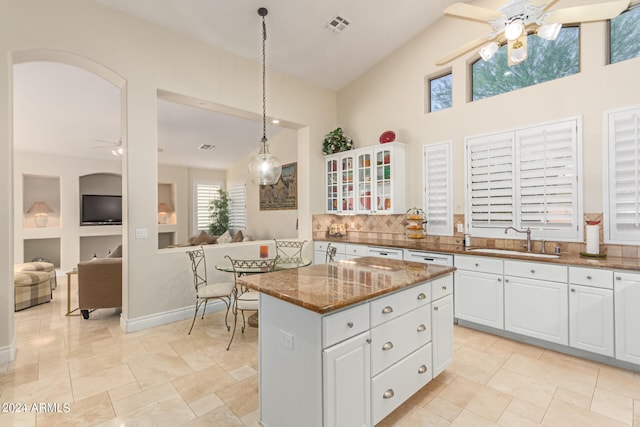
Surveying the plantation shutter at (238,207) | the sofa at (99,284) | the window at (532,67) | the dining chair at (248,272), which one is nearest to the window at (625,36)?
the window at (532,67)

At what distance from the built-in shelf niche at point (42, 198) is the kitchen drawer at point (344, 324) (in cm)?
814

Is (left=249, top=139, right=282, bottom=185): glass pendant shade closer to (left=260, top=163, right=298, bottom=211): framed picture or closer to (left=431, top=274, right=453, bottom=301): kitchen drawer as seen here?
(left=431, top=274, right=453, bottom=301): kitchen drawer

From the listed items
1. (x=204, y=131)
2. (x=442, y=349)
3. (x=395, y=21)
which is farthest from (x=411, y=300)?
(x=204, y=131)

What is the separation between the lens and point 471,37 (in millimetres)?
4133

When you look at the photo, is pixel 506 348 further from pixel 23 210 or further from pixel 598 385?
pixel 23 210

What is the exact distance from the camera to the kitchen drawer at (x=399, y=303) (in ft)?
6.27

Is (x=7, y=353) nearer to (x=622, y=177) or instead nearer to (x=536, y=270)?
(x=536, y=270)

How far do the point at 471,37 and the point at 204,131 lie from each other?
520 cm

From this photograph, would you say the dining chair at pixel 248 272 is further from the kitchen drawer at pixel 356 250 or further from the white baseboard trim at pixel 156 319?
the kitchen drawer at pixel 356 250

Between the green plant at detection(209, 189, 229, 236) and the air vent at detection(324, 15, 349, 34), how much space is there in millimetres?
5689

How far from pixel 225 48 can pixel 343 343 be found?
4.29 m

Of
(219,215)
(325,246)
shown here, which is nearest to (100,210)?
(219,215)

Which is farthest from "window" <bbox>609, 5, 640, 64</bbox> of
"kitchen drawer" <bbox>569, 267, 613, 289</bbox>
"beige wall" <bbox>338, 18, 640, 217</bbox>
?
"kitchen drawer" <bbox>569, 267, 613, 289</bbox>

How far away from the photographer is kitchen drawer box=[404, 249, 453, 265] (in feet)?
12.5
